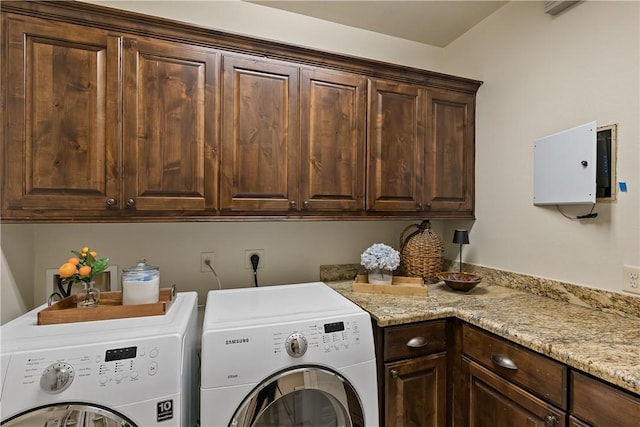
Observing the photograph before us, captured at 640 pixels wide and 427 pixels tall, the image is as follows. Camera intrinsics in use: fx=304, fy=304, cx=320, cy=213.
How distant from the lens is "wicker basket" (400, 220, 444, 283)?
6.28ft

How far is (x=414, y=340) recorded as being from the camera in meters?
1.39

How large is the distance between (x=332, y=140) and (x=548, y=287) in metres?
1.39

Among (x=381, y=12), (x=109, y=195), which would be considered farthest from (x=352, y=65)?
(x=109, y=195)

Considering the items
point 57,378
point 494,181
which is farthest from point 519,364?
point 57,378

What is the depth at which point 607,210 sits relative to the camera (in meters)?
1.37

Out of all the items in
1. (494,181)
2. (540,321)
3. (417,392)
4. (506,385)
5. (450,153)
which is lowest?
(417,392)

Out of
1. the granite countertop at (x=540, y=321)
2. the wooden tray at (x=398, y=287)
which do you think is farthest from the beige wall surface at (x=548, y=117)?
the wooden tray at (x=398, y=287)

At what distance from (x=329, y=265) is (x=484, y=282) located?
3.26ft

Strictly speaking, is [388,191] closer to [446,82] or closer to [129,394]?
[446,82]

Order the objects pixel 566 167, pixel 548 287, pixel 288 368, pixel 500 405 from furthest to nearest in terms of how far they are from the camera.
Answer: pixel 548 287, pixel 566 167, pixel 500 405, pixel 288 368

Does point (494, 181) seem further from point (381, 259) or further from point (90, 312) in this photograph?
point (90, 312)

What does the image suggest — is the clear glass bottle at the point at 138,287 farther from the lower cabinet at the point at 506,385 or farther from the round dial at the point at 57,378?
the lower cabinet at the point at 506,385

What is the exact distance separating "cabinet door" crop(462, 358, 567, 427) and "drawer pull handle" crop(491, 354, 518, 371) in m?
0.07

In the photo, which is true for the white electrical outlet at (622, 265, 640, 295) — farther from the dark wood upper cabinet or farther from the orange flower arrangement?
the orange flower arrangement
